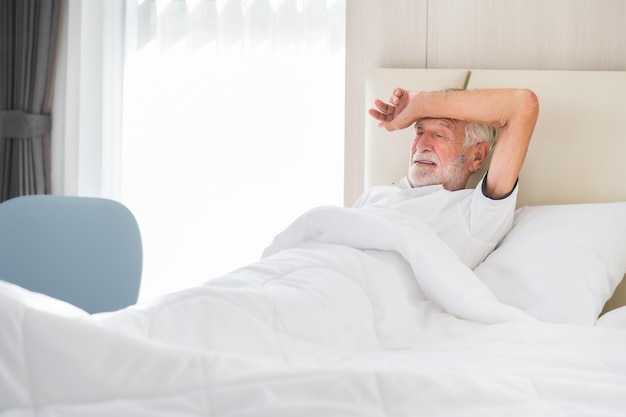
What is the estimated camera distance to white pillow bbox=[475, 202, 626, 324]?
1.93 m

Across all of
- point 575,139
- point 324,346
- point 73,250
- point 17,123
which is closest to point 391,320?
point 324,346

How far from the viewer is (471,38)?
8.83 feet

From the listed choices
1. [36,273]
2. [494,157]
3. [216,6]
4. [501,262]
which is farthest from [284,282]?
[216,6]

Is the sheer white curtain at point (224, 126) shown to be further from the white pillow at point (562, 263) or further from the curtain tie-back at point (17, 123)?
the white pillow at point (562, 263)

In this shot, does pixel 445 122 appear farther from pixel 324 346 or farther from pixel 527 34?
pixel 324 346

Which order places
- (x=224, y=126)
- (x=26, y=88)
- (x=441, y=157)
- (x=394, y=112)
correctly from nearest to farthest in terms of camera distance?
(x=441, y=157) → (x=394, y=112) → (x=224, y=126) → (x=26, y=88)

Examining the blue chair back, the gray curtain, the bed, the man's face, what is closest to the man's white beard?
the man's face

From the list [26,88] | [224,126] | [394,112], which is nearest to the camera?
[394,112]

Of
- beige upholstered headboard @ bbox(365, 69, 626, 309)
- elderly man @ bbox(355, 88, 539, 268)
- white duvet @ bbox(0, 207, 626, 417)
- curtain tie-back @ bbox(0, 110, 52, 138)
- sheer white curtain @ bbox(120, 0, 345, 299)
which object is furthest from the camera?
curtain tie-back @ bbox(0, 110, 52, 138)

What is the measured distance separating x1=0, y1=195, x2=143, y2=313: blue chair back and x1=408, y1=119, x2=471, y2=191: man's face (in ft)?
3.19

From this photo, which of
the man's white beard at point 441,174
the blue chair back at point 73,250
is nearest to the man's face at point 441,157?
the man's white beard at point 441,174

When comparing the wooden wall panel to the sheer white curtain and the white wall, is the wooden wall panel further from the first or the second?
the sheer white curtain

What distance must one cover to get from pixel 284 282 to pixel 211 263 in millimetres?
1601

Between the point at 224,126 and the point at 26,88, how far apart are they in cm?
95
